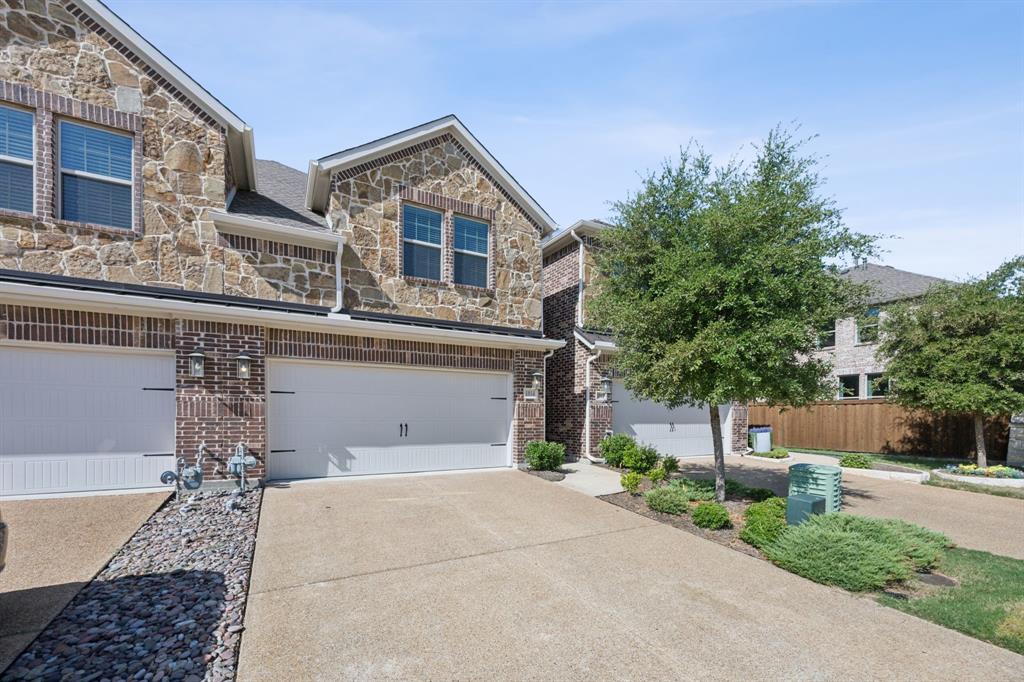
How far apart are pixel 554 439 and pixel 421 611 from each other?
379 inches

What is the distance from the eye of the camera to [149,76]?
8297mm

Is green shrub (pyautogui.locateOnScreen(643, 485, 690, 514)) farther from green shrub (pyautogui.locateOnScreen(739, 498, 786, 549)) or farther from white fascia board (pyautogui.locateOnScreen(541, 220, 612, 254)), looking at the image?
white fascia board (pyautogui.locateOnScreen(541, 220, 612, 254))

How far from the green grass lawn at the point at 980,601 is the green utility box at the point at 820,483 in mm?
1478

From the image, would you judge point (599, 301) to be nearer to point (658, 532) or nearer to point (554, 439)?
point (658, 532)

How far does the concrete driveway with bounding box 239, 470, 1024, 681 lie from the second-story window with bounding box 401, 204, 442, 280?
563 centimetres

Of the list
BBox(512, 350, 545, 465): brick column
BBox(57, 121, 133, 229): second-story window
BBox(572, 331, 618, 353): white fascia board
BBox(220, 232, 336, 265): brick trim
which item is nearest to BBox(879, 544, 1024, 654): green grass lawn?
BBox(512, 350, 545, 465): brick column

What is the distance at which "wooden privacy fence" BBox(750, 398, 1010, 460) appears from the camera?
15086 mm

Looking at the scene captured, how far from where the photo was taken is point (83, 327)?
23.7 ft

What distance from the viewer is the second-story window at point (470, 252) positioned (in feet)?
36.2

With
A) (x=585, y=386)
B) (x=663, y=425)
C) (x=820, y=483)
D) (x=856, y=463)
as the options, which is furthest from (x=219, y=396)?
(x=856, y=463)

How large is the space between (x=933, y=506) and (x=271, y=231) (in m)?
13.4

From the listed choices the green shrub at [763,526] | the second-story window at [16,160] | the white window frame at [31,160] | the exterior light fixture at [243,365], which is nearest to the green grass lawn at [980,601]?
the green shrub at [763,526]

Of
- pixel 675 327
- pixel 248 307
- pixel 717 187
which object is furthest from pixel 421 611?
pixel 717 187

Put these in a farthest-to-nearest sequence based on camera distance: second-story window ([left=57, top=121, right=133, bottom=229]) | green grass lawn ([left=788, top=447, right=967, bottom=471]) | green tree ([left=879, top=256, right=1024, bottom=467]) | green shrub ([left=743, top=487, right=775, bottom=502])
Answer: green grass lawn ([left=788, top=447, right=967, bottom=471]), green tree ([left=879, top=256, right=1024, bottom=467]), green shrub ([left=743, top=487, right=775, bottom=502]), second-story window ([left=57, top=121, right=133, bottom=229])
